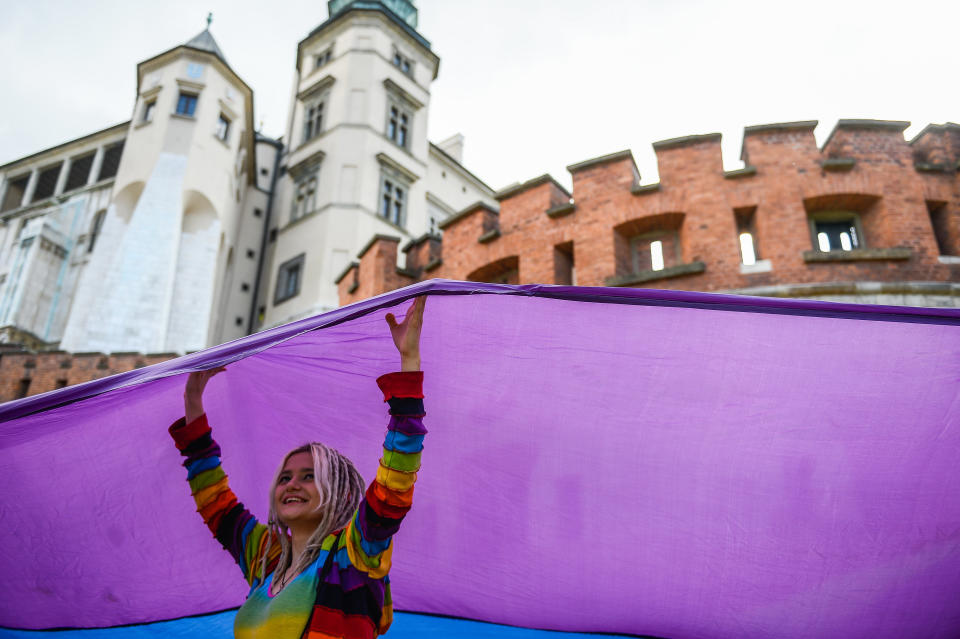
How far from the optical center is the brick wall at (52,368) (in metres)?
14.7

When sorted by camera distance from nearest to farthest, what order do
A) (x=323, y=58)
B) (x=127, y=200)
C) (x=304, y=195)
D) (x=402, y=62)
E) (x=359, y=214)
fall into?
(x=359, y=214), (x=304, y=195), (x=127, y=200), (x=323, y=58), (x=402, y=62)

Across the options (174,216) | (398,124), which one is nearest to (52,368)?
(174,216)

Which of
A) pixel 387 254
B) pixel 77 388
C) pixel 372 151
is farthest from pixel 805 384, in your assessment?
pixel 372 151

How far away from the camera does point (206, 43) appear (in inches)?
933

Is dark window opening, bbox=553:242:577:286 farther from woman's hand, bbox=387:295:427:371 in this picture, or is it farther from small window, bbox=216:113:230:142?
small window, bbox=216:113:230:142

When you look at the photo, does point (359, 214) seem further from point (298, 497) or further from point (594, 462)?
point (298, 497)

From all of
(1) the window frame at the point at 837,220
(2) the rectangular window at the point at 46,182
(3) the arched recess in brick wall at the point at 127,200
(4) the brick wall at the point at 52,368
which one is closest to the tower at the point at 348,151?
(3) the arched recess in brick wall at the point at 127,200

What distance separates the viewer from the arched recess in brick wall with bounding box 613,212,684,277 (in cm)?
862

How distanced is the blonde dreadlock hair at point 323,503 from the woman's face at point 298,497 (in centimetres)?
2

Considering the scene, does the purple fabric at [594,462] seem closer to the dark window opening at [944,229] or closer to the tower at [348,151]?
the dark window opening at [944,229]

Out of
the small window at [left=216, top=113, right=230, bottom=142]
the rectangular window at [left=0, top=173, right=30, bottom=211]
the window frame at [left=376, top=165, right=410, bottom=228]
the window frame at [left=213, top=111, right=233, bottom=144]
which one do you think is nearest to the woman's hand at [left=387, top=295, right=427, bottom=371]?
the window frame at [left=376, top=165, right=410, bottom=228]

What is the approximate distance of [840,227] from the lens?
8461 millimetres

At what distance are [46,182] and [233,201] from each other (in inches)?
518

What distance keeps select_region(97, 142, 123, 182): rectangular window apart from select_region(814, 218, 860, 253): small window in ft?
89.6
